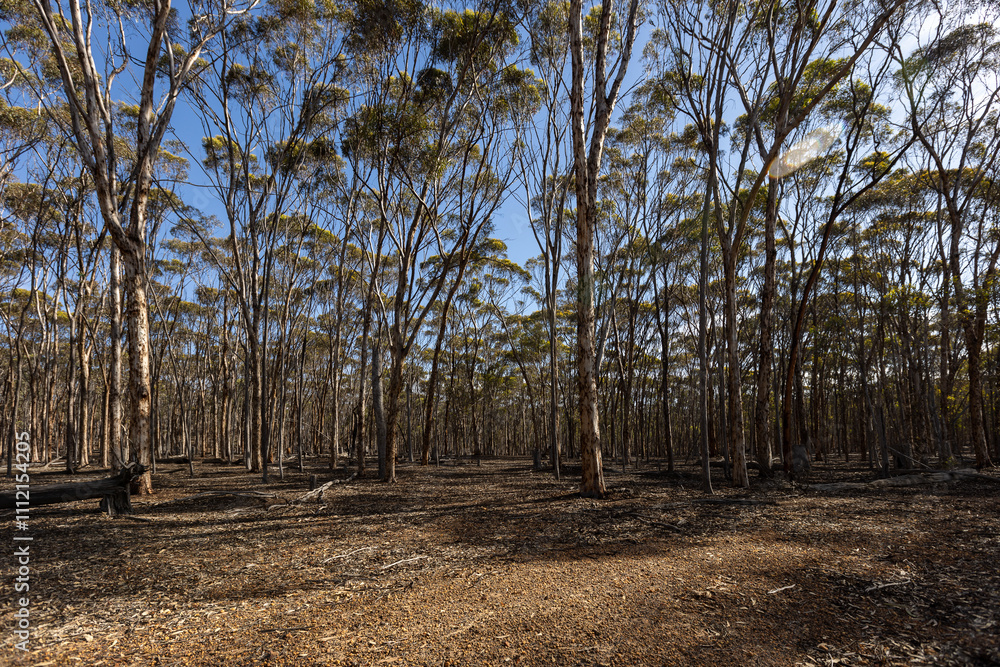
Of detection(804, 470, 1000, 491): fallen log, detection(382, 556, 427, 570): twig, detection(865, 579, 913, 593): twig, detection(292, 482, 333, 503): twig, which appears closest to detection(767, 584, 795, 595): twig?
detection(865, 579, 913, 593): twig

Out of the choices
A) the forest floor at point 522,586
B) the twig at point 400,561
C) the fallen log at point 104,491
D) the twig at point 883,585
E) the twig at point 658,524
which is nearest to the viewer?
the forest floor at point 522,586

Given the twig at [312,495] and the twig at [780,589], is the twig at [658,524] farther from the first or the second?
the twig at [312,495]

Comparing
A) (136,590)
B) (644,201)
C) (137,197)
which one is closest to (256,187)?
(137,197)

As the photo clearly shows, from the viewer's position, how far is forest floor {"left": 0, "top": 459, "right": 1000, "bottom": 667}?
8.65ft

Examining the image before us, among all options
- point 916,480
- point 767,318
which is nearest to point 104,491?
point 767,318

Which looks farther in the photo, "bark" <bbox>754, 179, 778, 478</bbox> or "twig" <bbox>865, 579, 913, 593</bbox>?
"bark" <bbox>754, 179, 778, 478</bbox>

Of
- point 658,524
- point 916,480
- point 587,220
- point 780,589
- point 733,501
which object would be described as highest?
point 587,220

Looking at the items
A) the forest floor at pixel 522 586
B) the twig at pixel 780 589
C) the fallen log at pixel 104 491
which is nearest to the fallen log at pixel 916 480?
the forest floor at pixel 522 586

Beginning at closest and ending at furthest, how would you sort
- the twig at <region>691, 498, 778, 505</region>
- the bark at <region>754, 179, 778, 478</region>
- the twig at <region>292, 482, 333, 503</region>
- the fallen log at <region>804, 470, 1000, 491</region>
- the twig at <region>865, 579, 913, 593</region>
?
the twig at <region>865, 579, 913, 593</region> < the twig at <region>691, 498, 778, 505</region> < the twig at <region>292, 482, 333, 503</region> < the fallen log at <region>804, 470, 1000, 491</region> < the bark at <region>754, 179, 778, 478</region>

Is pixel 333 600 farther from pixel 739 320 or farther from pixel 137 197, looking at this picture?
pixel 739 320

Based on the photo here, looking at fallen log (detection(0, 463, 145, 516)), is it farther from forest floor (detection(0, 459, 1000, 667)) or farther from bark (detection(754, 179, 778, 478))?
bark (detection(754, 179, 778, 478))

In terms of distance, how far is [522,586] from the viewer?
3703mm

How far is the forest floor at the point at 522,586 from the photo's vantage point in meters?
2.64

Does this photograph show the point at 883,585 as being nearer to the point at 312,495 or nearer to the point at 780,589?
the point at 780,589
